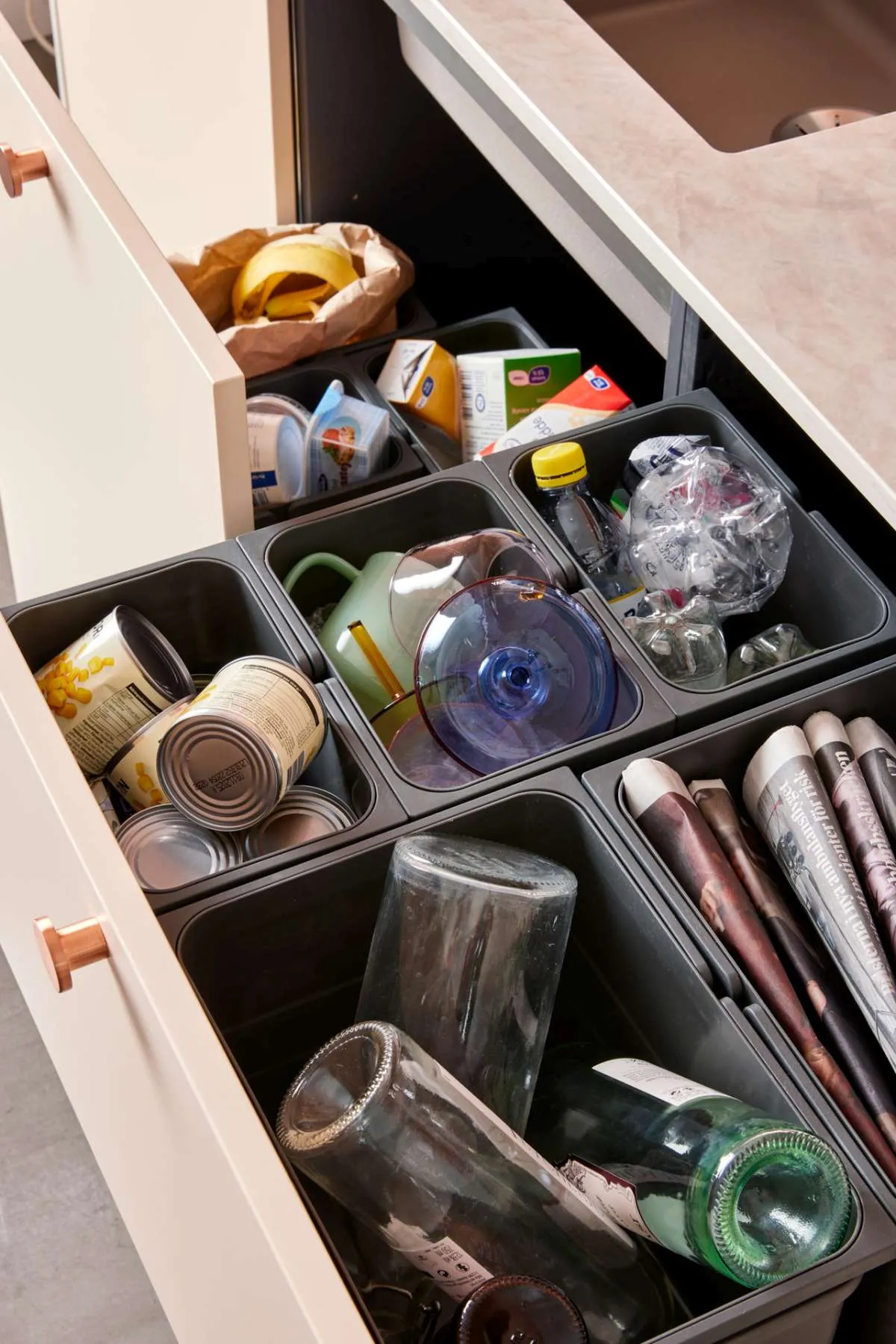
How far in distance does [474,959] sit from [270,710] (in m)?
0.20

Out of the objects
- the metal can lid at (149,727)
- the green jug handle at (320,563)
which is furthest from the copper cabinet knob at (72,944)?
the green jug handle at (320,563)

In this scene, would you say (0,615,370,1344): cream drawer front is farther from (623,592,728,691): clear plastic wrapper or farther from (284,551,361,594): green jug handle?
(623,592,728,691): clear plastic wrapper

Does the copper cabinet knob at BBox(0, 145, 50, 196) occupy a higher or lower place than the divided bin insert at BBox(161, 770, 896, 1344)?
higher

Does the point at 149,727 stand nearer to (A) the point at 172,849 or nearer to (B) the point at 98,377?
(A) the point at 172,849

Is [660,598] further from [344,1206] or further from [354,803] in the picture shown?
[344,1206]

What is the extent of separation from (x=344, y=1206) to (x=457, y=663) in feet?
1.19

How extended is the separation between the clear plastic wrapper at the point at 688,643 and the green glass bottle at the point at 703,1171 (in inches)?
12.4

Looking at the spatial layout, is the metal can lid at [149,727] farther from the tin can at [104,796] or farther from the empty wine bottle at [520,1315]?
the empty wine bottle at [520,1315]

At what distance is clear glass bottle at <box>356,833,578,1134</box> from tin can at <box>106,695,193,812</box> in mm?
215

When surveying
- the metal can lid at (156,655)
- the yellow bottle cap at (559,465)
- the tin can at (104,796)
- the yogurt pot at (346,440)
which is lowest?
the tin can at (104,796)

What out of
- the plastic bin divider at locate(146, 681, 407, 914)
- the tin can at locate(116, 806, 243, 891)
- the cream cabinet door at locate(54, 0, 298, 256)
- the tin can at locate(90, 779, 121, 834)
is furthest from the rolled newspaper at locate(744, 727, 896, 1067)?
the cream cabinet door at locate(54, 0, 298, 256)

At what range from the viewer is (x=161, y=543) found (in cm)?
114

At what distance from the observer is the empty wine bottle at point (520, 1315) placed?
0.60 meters

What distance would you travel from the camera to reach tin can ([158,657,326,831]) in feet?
2.77
